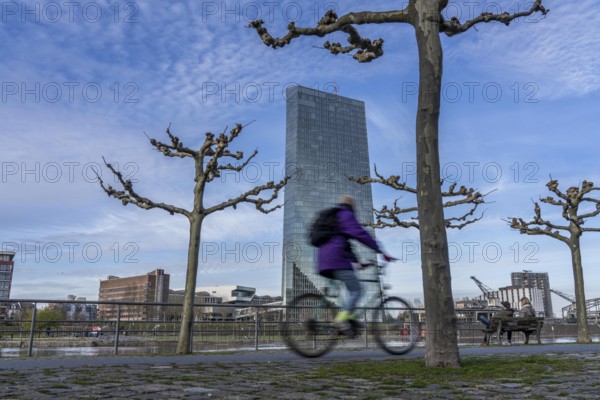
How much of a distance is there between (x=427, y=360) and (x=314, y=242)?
234 centimetres

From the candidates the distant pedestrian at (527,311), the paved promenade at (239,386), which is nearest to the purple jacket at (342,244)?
the paved promenade at (239,386)

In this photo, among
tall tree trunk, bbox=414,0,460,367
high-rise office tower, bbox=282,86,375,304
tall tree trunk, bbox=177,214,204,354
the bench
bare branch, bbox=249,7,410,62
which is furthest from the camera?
high-rise office tower, bbox=282,86,375,304

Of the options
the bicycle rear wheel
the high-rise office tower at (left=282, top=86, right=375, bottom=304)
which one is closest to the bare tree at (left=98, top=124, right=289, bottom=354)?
the bicycle rear wheel

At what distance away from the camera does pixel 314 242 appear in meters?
7.82

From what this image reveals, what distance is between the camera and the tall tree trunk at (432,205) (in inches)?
310

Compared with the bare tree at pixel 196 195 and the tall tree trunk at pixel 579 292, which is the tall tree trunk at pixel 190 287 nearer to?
the bare tree at pixel 196 195

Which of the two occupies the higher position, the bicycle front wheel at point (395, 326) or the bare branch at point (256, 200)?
the bare branch at point (256, 200)

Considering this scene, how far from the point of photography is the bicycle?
8406 millimetres

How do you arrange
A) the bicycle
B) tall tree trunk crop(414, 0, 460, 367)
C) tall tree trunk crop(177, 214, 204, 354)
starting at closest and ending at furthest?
tall tree trunk crop(414, 0, 460, 367) < the bicycle < tall tree trunk crop(177, 214, 204, 354)

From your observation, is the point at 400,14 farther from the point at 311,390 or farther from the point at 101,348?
A: the point at 101,348

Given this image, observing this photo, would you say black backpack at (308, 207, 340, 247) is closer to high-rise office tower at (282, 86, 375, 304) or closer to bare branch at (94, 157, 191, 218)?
bare branch at (94, 157, 191, 218)

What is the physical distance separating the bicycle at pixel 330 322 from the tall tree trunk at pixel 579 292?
13.2m

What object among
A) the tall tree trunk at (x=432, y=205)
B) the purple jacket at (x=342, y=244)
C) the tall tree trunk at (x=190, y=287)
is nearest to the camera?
the purple jacket at (x=342, y=244)

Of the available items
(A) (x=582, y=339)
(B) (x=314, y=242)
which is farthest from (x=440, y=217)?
(A) (x=582, y=339)
